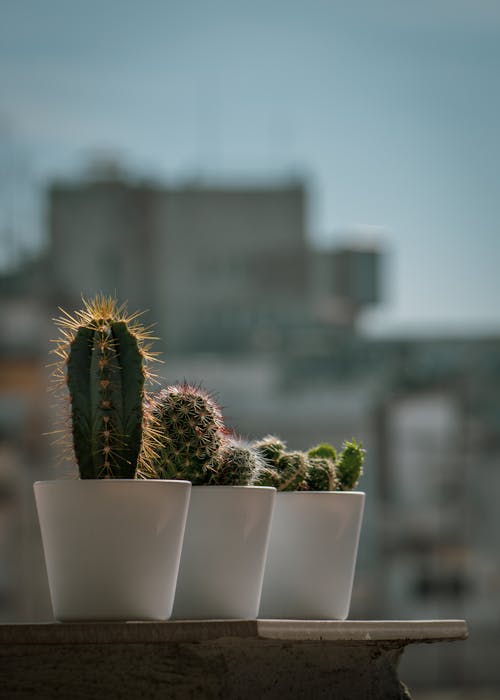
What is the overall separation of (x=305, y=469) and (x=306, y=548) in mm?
161

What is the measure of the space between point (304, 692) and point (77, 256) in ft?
134

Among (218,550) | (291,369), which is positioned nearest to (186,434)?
(218,550)

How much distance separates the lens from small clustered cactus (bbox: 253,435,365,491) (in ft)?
9.92

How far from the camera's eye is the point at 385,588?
3744cm

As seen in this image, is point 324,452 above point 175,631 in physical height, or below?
above

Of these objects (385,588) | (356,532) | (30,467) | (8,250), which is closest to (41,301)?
(8,250)

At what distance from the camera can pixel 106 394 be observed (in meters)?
2.64

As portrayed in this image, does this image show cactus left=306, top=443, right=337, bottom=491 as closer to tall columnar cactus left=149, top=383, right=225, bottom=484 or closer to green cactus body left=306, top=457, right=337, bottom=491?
green cactus body left=306, top=457, right=337, bottom=491

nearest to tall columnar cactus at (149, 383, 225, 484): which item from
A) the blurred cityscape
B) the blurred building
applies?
the blurred cityscape

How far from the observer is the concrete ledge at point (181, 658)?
8.11ft

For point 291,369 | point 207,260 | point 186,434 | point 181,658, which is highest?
point 207,260

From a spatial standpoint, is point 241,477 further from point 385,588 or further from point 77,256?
Answer: point 77,256

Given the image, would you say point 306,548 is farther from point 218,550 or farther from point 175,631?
point 175,631

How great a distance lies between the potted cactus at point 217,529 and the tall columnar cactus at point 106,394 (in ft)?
0.33
